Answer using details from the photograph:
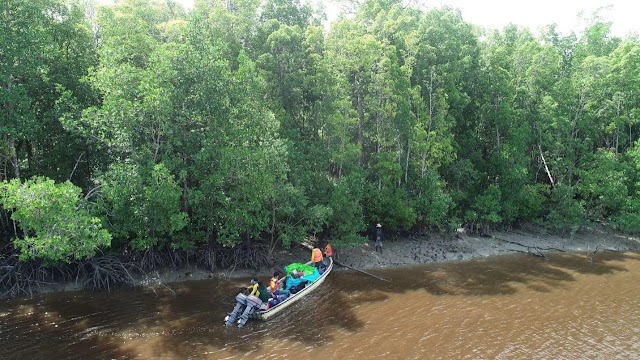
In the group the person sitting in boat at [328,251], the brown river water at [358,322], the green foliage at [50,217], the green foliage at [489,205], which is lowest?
the brown river water at [358,322]

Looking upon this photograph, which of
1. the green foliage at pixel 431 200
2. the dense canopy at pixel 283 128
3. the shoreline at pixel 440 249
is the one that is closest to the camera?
the dense canopy at pixel 283 128

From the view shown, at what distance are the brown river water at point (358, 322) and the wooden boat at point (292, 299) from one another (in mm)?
235

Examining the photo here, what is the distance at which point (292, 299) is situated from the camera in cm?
1619

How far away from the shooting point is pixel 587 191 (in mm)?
26297

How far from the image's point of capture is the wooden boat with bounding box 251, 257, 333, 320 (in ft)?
48.3

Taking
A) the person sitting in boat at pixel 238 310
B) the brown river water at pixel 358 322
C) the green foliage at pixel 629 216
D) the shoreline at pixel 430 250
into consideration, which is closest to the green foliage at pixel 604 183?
the green foliage at pixel 629 216

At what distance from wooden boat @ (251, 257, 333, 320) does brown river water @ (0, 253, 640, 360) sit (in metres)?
0.23

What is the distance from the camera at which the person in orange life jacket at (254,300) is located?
14.2m

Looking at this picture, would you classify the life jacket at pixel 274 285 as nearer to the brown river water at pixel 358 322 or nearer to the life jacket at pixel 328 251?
the brown river water at pixel 358 322

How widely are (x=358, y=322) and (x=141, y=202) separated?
8.70 m

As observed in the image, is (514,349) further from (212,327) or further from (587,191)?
(587,191)

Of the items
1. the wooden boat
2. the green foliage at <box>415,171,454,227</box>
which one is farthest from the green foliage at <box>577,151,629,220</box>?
the wooden boat

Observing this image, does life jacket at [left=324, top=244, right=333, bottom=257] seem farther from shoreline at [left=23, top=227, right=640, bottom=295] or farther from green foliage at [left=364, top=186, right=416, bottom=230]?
green foliage at [left=364, top=186, right=416, bottom=230]

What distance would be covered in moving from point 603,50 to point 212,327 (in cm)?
3411
